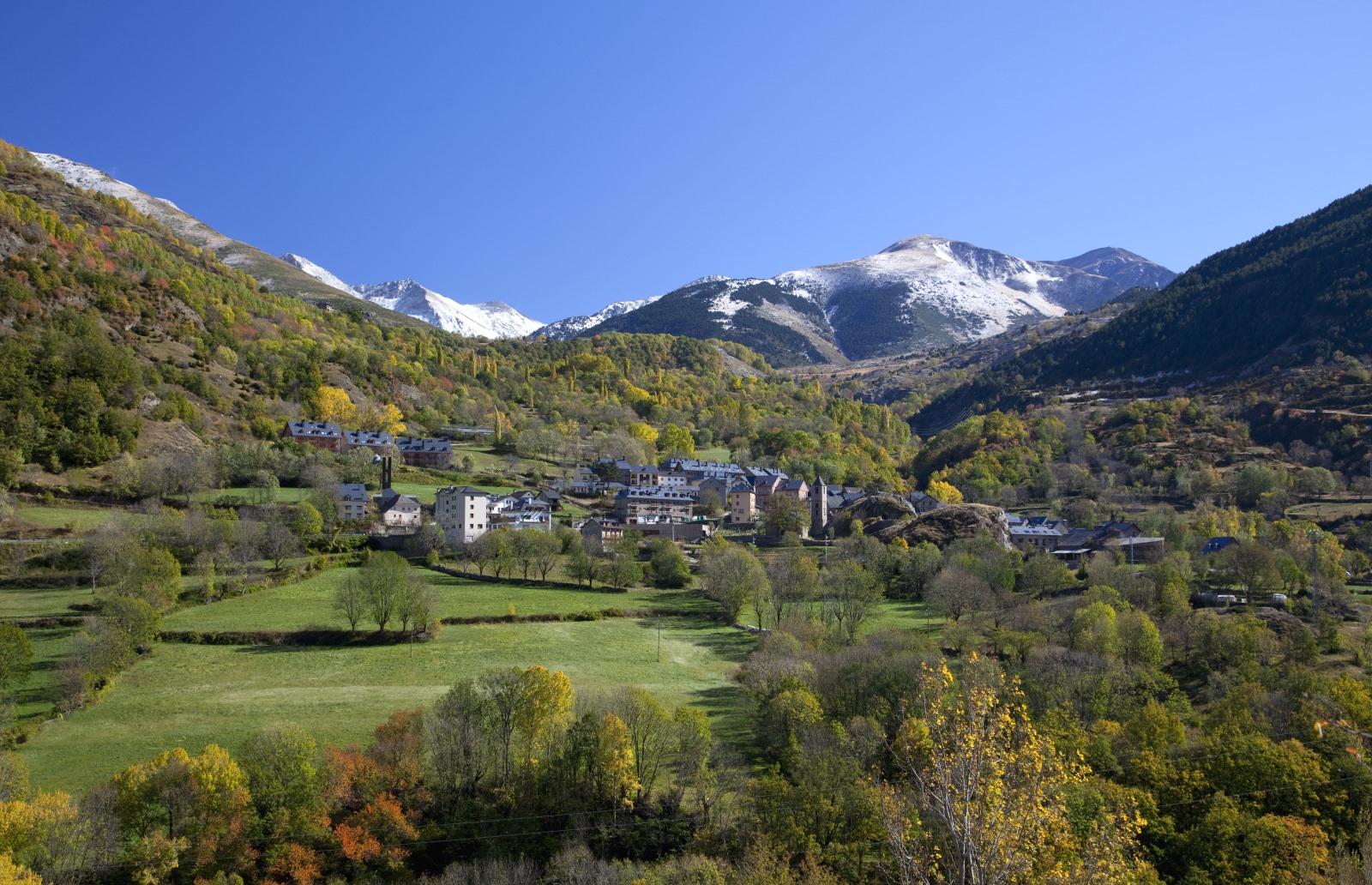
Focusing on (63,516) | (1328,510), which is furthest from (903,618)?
(63,516)

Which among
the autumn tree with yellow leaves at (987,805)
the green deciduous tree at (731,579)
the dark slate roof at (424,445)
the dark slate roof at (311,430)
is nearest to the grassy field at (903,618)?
the green deciduous tree at (731,579)

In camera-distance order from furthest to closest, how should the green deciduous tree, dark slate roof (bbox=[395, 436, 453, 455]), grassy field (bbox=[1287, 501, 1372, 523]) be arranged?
dark slate roof (bbox=[395, 436, 453, 455]) < grassy field (bbox=[1287, 501, 1372, 523]) < the green deciduous tree

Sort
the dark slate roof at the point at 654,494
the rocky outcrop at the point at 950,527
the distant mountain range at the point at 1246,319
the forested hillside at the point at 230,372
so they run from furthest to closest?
the distant mountain range at the point at 1246,319
the dark slate roof at the point at 654,494
the rocky outcrop at the point at 950,527
the forested hillside at the point at 230,372

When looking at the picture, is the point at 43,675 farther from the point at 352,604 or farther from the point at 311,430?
the point at 311,430

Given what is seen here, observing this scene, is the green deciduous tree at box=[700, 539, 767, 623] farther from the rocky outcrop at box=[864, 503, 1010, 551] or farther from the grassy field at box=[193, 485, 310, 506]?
the grassy field at box=[193, 485, 310, 506]

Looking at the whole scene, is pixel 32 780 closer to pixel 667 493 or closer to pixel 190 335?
pixel 667 493

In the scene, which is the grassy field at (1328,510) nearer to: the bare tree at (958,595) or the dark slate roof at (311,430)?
the bare tree at (958,595)

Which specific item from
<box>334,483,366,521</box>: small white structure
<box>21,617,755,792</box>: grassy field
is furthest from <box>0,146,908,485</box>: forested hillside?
<box>21,617,755,792</box>: grassy field

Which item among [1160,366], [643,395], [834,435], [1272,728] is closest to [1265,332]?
[1160,366]
